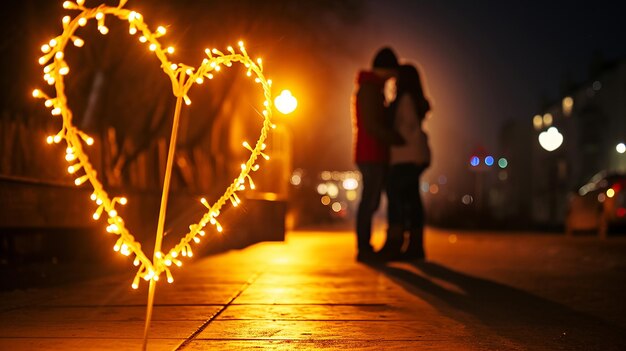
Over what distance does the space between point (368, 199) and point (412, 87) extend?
1.50 m

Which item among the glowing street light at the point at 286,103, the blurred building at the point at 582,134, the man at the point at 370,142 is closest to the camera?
the man at the point at 370,142

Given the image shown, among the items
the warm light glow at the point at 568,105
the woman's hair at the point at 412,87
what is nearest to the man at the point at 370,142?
the woman's hair at the point at 412,87

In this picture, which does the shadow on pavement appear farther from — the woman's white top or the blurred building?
the blurred building

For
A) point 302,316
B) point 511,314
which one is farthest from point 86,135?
point 511,314

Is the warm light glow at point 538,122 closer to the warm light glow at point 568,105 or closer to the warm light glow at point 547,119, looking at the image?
the warm light glow at point 547,119

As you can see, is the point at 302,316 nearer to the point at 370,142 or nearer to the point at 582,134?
the point at 370,142

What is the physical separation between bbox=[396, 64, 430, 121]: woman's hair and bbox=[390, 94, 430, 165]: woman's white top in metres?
0.07

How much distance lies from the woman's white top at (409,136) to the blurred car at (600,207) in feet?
34.0

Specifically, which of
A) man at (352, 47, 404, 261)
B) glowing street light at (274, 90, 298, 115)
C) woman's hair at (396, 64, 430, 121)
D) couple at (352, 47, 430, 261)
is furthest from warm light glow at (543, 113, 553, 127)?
man at (352, 47, 404, 261)

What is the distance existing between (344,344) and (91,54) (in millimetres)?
9614

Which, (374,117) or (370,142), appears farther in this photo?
(370,142)

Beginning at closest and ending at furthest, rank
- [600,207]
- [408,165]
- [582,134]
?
[408,165] → [600,207] → [582,134]

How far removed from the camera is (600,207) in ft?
68.8

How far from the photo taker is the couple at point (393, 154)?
36.7 feet
